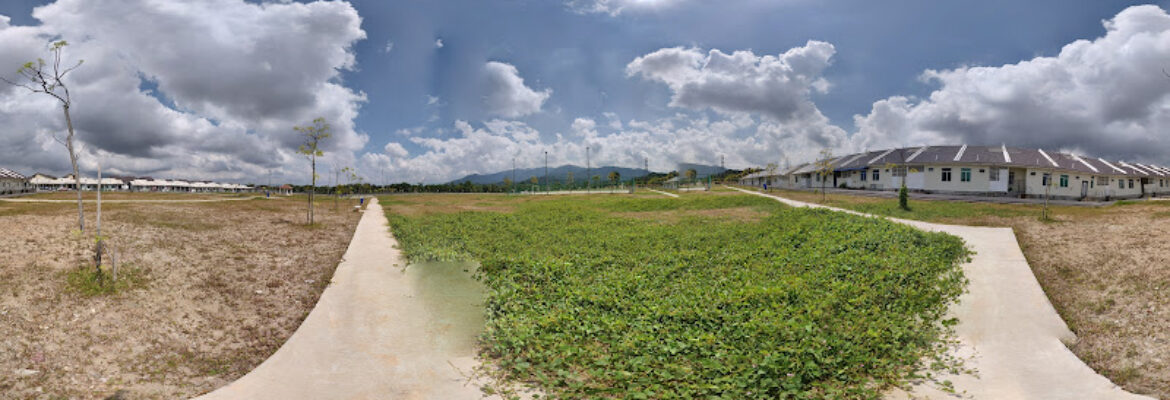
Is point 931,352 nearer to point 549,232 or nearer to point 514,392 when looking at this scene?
point 514,392

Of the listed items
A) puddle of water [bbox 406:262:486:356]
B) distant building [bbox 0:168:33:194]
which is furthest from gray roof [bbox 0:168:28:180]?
puddle of water [bbox 406:262:486:356]

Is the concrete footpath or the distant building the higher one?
the distant building

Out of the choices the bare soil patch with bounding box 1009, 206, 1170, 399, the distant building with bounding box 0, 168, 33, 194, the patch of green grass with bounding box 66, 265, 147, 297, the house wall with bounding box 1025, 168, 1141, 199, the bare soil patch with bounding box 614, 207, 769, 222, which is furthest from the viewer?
the distant building with bounding box 0, 168, 33, 194

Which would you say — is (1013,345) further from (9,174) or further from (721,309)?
(9,174)

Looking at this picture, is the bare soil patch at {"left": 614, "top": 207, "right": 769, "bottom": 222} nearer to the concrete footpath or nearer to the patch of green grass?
the concrete footpath

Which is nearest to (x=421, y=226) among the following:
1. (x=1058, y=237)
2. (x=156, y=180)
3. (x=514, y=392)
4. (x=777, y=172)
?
(x=514, y=392)

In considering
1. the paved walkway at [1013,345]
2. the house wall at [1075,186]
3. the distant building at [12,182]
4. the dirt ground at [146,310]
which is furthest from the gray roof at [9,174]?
the house wall at [1075,186]

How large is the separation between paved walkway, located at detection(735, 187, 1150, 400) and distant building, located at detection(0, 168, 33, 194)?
7532 centimetres

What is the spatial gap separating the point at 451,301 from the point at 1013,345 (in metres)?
10.2

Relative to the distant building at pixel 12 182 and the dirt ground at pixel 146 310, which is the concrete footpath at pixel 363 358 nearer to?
the dirt ground at pixel 146 310

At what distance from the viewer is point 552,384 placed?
6078 mm

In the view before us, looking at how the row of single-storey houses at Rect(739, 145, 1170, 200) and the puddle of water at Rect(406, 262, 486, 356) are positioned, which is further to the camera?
the row of single-storey houses at Rect(739, 145, 1170, 200)

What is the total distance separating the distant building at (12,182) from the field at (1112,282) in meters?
77.3

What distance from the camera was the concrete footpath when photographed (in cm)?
627
